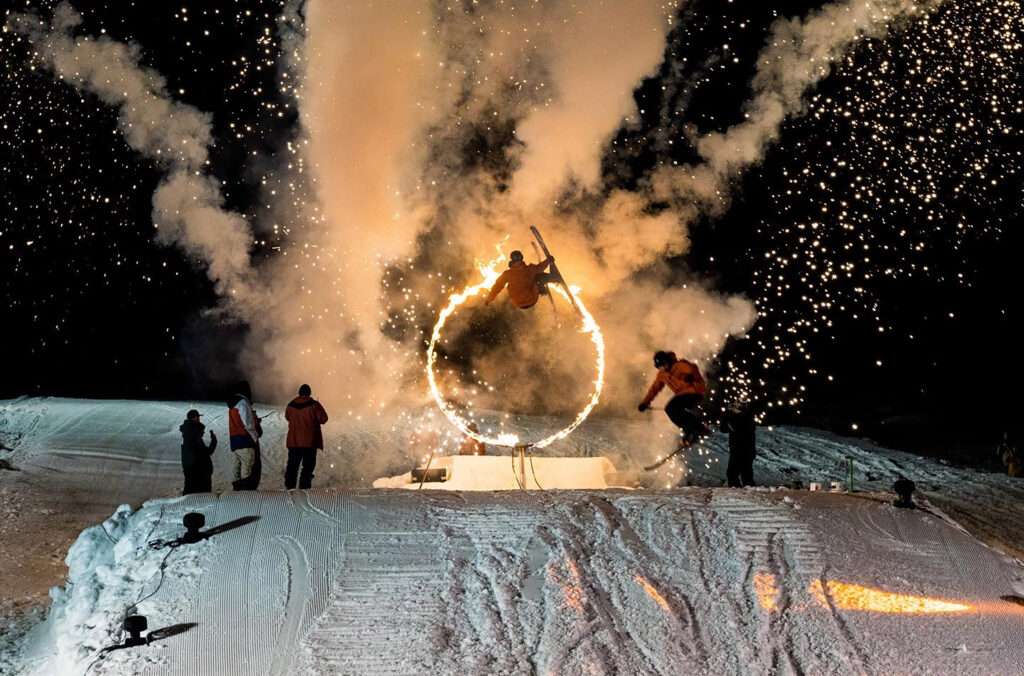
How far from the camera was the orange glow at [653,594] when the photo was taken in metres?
5.05

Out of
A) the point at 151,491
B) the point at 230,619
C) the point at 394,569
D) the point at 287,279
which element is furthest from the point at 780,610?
the point at 287,279

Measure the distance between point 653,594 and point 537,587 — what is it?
723 mm

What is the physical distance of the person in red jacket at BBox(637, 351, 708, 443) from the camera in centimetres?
909

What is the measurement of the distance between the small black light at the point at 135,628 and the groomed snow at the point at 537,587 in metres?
0.07

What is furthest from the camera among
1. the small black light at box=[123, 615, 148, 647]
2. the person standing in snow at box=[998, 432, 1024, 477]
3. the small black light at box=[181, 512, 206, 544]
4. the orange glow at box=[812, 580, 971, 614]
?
the person standing in snow at box=[998, 432, 1024, 477]

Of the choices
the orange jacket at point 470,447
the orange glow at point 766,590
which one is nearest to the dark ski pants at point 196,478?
the orange jacket at point 470,447

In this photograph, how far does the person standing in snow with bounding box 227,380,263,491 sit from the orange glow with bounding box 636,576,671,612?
5.15 m

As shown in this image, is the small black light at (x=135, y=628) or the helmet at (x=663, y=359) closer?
the small black light at (x=135, y=628)

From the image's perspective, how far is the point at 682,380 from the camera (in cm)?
910

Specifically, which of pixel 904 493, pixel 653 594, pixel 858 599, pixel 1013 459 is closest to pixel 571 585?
pixel 653 594

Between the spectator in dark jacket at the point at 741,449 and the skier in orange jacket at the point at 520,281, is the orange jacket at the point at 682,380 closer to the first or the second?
the spectator in dark jacket at the point at 741,449

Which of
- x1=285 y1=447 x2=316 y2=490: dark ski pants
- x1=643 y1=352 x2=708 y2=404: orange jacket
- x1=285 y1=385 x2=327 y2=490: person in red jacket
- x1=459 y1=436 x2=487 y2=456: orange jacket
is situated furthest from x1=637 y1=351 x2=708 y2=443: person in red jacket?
x1=459 y1=436 x2=487 y2=456: orange jacket

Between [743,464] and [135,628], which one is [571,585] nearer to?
[135,628]

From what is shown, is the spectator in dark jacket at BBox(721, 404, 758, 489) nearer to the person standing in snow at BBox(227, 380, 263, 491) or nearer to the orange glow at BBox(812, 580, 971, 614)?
the orange glow at BBox(812, 580, 971, 614)
